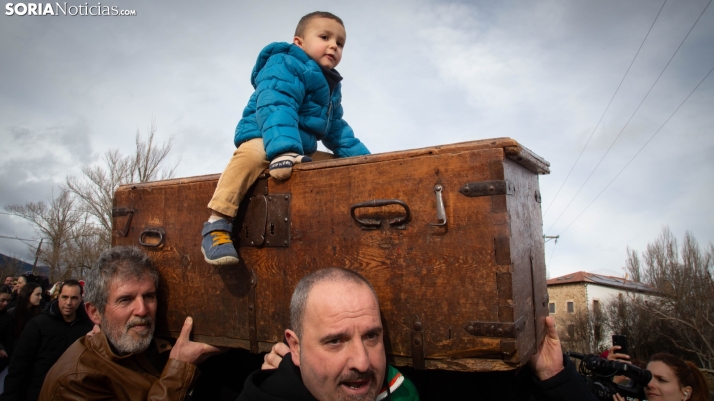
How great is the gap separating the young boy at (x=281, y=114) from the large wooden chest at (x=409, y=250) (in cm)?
11

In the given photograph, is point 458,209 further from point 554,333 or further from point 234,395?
point 234,395

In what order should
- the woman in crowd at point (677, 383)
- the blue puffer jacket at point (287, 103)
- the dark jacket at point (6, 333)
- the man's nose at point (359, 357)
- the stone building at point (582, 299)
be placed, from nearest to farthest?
1. the man's nose at point (359, 357)
2. the blue puffer jacket at point (287, 103)
3. the woman in crowd at point (677, 383)
4. the dark jacket at point (6, 333)
5. the stone building at point (582, 299)

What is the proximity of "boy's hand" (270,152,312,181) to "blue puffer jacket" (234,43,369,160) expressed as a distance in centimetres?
3

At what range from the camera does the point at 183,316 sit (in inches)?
97.5

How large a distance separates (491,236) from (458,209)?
17 centimetres

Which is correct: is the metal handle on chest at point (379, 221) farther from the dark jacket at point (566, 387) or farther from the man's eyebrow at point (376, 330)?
the dark jacket at point (566, 387)

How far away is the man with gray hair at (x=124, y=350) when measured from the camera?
208 centimetres

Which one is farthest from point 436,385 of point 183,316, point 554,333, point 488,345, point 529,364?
point 183,316

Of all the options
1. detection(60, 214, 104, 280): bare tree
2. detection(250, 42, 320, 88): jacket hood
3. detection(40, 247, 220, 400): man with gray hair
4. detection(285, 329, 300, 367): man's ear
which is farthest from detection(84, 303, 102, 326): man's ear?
detection(60, 214, 104, 280): bare tree

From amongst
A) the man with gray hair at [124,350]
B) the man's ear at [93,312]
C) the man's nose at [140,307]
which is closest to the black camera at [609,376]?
the man with gray hair at [124,350]

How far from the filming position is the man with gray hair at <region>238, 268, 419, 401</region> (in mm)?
1599

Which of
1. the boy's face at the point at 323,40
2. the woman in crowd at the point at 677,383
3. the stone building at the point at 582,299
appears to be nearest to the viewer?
the boy's face at the point at 323,40

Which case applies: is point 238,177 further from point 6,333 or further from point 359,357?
point 6,333

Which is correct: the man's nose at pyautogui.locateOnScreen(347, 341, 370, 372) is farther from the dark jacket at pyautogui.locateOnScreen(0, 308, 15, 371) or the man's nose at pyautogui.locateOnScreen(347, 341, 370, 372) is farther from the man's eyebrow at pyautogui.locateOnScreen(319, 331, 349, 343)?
the dark jacket at pyautogui.locateOnScreen(0, 308, 15, 371)
